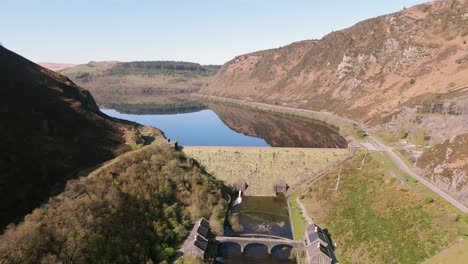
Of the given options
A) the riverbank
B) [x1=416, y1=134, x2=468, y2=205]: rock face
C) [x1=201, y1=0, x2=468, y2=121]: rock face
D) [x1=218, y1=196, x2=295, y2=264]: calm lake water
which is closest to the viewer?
[x1=218, y1=196, x2=295, y2=264]: calm lake water

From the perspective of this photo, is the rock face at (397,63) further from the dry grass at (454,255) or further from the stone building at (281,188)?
the dry grass at (454,255)

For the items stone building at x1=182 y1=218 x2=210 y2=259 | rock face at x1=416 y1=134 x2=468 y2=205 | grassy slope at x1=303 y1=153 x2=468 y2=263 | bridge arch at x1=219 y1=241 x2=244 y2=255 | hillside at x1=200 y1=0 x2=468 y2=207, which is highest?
hillside at x1=200 y1=0 x2=468 y2=207

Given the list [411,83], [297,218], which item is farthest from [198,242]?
[411,83]

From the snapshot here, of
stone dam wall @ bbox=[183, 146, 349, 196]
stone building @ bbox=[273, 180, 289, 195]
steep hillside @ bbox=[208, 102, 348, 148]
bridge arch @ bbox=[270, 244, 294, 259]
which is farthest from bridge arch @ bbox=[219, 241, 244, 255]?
steep hillside @ bbox=[208, 102, 348, 148]

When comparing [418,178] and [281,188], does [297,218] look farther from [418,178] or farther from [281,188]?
[418,178]

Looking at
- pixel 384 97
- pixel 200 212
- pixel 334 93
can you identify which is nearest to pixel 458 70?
pixel 384 97

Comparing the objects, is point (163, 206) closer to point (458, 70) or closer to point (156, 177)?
point (156, 177)

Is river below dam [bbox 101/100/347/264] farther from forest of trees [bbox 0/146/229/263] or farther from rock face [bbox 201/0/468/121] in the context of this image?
rock face [bbox 201/0/468/121]
